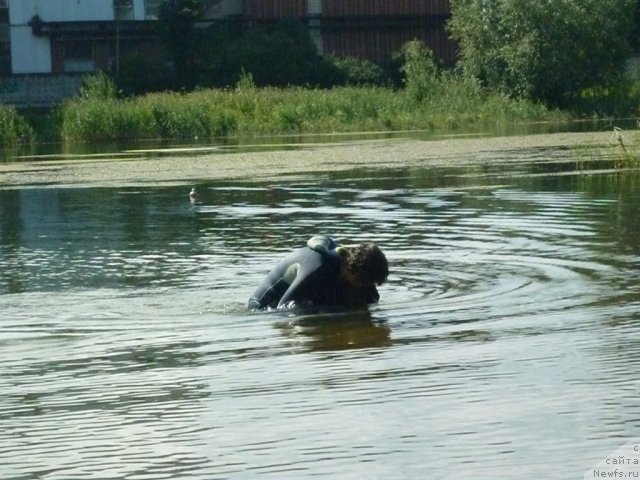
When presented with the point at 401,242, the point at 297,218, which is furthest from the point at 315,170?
the point at 401,242

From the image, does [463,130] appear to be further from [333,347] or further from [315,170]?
[333,347]

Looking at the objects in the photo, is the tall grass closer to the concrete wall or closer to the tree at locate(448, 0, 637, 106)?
the concrete wall

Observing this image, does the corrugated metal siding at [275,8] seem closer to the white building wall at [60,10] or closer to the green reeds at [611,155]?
the white building wall at [60,10]

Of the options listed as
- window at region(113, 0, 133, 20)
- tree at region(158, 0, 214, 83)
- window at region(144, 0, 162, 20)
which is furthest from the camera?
window at region(144, 0, 162, 20)

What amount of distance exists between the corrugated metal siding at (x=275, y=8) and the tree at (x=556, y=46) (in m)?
19.2

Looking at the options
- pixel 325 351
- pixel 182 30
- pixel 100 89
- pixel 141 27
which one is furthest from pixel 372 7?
pixel 325 351

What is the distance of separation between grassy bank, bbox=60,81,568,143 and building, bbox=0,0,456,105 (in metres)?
17.5

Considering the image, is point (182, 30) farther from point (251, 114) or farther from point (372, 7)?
point (251, 114)

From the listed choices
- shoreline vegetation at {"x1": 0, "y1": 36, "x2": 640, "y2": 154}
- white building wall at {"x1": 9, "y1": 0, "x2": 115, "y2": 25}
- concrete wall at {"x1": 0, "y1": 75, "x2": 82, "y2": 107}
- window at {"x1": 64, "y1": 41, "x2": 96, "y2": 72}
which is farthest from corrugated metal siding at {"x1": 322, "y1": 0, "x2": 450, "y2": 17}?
shoreline vegetation at {"x1": 0, "y1": 36, "x2": 640, "y2": 154}

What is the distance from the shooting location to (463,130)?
5066 centimetres

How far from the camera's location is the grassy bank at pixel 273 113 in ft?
176

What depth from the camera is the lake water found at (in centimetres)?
772

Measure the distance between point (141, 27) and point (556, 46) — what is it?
78.3ft

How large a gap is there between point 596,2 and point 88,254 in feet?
148
